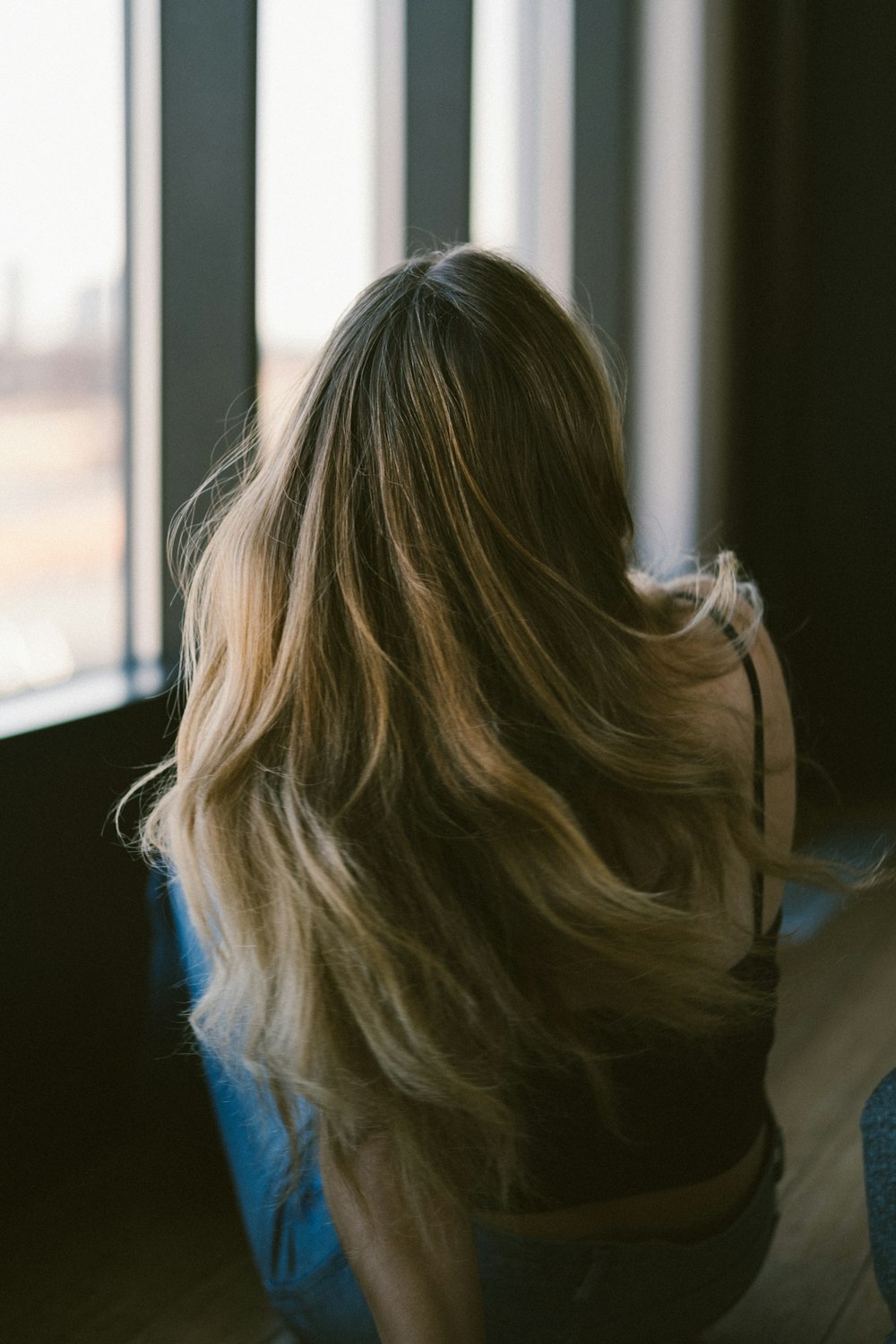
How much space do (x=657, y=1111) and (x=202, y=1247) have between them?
0.81 meters

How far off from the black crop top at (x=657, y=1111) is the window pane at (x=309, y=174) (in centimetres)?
114

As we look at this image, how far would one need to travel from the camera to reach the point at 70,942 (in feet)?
5.34

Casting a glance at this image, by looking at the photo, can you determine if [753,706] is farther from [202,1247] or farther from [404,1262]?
[202,1247]

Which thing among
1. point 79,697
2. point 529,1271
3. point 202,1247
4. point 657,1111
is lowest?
point 202,1247

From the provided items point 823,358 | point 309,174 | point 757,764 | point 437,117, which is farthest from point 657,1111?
point 823,358

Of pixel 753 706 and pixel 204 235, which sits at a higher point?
pixel 204 235

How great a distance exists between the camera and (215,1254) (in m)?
1.59

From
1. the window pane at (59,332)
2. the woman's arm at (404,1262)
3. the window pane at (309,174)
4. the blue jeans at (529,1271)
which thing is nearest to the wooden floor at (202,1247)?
the blue jeans at (529,1271)

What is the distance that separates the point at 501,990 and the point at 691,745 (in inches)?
9.4

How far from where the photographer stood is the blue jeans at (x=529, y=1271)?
105cm

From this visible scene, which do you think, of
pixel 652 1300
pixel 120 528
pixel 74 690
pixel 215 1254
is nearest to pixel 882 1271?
pixel 652 1300

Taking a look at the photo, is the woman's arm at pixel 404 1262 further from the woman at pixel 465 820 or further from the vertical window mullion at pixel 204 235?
the vertical window mullion at pixel 204 235

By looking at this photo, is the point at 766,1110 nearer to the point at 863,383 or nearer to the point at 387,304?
the point at 387,304

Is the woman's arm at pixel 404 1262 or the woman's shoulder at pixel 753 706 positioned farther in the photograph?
the woman's shoulder at pixel 753 706
